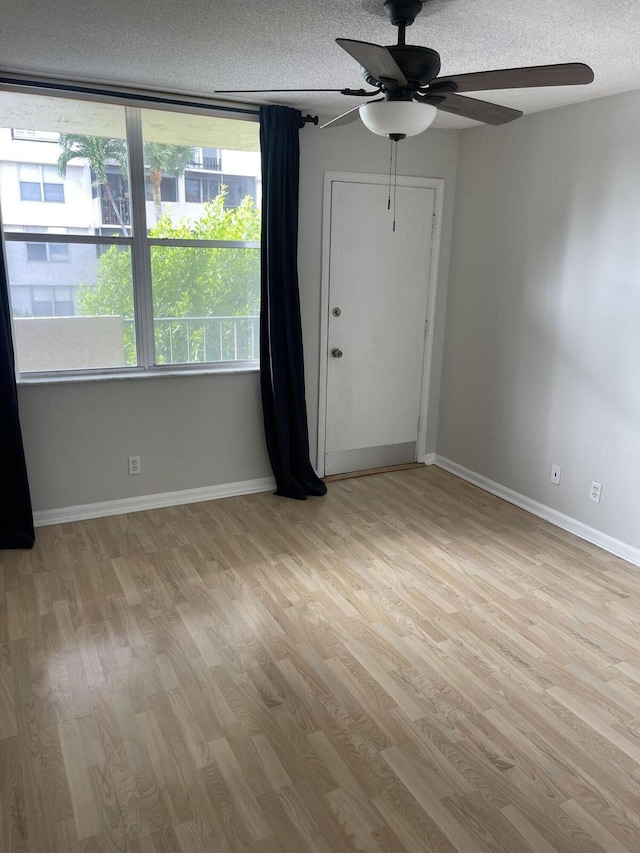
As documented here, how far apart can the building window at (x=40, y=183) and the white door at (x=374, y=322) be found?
1.68m

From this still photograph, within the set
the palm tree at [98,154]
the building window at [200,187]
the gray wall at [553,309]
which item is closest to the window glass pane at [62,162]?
the palm tree at [98,154]

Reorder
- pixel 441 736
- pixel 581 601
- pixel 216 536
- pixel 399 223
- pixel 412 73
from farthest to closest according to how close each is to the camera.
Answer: pixel 399 223 < pixel 216 536 < pixel 581 601 < pixel 441 736 < pixel 412 73

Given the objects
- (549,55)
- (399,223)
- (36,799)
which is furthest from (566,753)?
(399,223)

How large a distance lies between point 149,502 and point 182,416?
59cm

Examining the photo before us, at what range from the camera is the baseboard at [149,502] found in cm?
375

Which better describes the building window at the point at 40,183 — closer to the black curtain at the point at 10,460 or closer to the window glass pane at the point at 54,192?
the window glass pane at the point at 54,192

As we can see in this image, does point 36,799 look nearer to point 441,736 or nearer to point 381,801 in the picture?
point 381,801

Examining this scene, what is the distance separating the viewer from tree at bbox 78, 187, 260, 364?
364 centimetres

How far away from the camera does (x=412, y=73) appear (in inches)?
78.6

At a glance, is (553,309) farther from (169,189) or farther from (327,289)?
(169,189)

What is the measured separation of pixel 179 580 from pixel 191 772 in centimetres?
125

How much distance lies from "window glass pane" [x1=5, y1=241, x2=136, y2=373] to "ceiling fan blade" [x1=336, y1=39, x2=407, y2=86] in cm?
219

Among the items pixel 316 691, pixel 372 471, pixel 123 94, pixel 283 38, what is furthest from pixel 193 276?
pixel 316 691

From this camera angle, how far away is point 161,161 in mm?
3621
